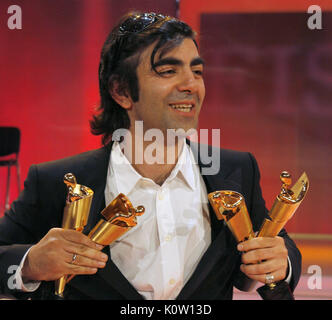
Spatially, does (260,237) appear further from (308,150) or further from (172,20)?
(308,150)

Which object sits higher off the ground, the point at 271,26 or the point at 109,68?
the point at 271,26

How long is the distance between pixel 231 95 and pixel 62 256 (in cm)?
99

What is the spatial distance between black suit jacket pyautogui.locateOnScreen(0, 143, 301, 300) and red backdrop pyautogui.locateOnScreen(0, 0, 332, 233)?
272 millimetres

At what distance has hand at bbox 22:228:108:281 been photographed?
0.82m

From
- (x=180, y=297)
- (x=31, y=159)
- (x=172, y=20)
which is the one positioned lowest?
(x=180, y=297)

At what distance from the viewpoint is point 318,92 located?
5.31 feet

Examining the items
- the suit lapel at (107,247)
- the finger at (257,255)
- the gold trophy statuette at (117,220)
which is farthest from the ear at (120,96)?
the finger at (257,255)

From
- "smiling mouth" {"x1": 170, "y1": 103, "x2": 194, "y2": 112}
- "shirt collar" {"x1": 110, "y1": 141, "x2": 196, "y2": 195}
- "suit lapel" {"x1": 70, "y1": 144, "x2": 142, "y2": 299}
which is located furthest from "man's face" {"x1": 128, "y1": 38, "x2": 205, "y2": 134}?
"suit lapel" {"x1": 70, "y1": 144, "x2": 142, "y2": 299}

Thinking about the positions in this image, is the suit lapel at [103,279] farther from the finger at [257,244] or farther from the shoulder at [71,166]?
the finger at [257,244]

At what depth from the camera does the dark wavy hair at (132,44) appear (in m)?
0.99

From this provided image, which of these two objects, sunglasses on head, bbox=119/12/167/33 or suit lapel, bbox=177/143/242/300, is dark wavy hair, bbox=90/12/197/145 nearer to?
sunglasses on head, bbox=119/12/167/33

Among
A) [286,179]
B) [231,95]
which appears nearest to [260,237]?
[286,179]

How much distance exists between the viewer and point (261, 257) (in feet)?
2.80

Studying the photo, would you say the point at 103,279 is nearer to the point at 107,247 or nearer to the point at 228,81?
the point at 107,247
